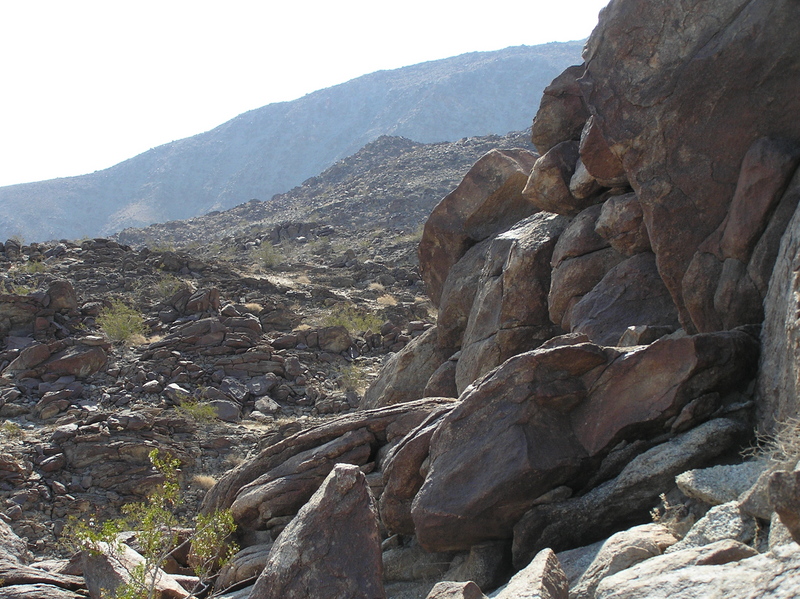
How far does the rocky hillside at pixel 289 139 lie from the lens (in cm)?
9569

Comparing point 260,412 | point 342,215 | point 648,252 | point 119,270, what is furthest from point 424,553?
point 342,215

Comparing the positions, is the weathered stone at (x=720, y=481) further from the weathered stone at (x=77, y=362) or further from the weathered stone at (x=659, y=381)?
the weathered stone at (x=77, y=362)

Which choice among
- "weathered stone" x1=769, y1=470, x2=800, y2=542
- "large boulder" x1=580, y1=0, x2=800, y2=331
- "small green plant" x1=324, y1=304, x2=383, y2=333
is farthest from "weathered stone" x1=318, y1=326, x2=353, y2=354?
"weathered stone" x1=769, y1=470, x2=800, y2=542

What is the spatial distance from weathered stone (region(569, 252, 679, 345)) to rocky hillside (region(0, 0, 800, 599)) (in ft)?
0.10

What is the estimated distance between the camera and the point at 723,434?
239 inches

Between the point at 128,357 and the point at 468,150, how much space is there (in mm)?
44567

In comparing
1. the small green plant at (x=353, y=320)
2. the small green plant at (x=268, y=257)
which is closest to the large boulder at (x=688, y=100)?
the small green plant at (x=353, y=320)

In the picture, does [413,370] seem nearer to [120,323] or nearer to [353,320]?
[353,320]

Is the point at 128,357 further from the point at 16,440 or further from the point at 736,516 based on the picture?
the point at 736,516

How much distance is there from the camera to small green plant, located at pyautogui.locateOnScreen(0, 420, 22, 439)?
15119 millimetres

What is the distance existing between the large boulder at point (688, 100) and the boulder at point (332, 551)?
13.7ft

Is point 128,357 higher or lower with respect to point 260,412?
higher

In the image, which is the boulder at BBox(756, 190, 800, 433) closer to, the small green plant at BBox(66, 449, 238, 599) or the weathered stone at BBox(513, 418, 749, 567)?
the weathered stone at BBox(513, 418, 749, 567)

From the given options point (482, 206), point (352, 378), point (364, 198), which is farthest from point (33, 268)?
point (364, 198)
